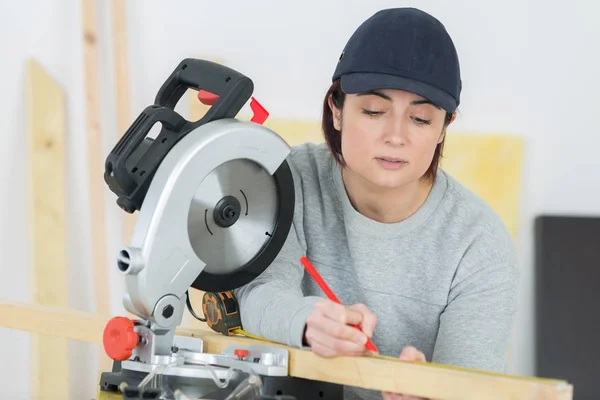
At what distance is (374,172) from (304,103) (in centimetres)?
146

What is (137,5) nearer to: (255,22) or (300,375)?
(255,22)

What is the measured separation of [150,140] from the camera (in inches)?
49.3

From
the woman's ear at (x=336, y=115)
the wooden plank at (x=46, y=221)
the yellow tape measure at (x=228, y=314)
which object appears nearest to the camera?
the yellow tape measure at (x=228, y=314)

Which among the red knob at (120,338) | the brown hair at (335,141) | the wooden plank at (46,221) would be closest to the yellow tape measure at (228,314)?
the red knob at (120,338)

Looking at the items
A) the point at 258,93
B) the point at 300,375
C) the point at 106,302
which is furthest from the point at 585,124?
the point at 300,375

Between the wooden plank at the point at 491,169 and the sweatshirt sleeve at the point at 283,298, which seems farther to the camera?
the wooden plank at the point at 491,169

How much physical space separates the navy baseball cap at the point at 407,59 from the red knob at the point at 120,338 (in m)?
0.54

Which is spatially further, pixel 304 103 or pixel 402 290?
pixel 304 103

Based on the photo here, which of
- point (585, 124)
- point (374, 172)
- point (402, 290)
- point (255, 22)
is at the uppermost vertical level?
point (255, 22)

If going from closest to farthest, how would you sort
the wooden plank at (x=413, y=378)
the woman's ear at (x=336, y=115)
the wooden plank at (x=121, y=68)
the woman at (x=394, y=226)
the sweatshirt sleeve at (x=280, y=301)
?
the wooden plank at (x=413, y=378)
the sweatshirt sleeve at (x=280, y=301)
the woman at (x=394, y=226)
the woman's ear at (x=336, y=115)
the wooden plank at (x=121, y=68)

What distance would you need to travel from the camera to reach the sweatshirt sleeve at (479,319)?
1.38m

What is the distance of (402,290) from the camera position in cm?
159

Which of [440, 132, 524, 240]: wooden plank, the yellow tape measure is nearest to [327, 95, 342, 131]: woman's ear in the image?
the yellow tape measure

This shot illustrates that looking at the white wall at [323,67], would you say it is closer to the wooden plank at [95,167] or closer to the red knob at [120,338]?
the wooden plank at [95,167]
